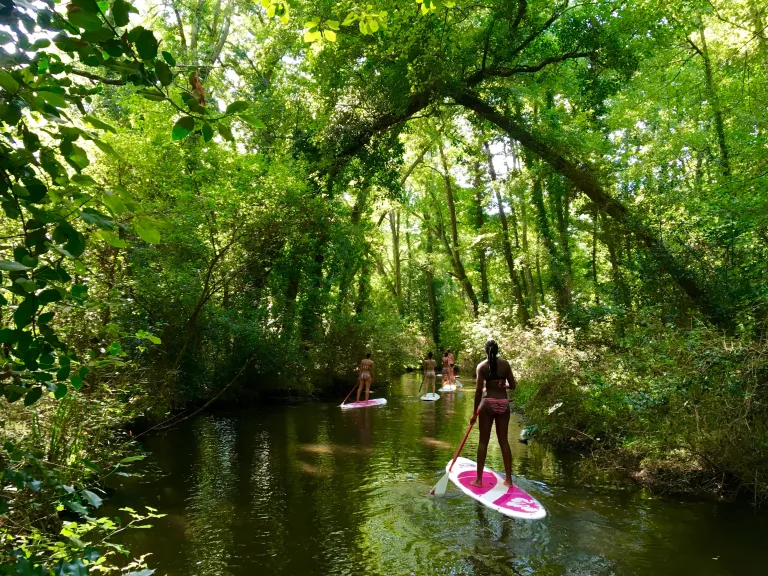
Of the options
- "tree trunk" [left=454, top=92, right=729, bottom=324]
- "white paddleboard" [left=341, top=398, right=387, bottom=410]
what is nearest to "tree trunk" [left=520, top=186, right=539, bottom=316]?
"tree trunk" [left=454, top=92, right=729, bottom=324]

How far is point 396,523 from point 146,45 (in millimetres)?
5748

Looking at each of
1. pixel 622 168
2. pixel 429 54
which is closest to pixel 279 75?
pixel 429 54

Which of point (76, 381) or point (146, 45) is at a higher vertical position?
point (146, 45)

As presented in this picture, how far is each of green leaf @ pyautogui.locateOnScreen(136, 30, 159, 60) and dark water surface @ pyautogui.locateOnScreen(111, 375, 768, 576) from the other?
4.72 metres

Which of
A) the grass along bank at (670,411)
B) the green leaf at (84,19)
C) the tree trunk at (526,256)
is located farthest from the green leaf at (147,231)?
the tree trunk at (526,256)

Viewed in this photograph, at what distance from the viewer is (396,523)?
5801 mm

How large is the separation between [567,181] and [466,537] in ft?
39.1

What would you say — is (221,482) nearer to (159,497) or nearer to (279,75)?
(159,497)

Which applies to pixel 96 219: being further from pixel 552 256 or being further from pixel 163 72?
pixel 552 256

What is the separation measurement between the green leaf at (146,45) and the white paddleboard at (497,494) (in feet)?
→ 19.9

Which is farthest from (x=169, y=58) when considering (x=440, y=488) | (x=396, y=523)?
(x=440, y=488)

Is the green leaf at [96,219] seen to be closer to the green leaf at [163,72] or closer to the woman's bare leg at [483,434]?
the green leaf at [163,72]

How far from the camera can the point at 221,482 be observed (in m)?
7.50

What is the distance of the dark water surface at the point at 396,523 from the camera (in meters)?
4.78
